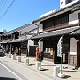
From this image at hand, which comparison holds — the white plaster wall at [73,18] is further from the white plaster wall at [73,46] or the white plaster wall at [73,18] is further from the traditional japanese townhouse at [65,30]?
the white plaster wall at [73,46]

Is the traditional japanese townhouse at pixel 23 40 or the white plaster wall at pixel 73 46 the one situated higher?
the traditional japanese townhouse at pixel 23 40

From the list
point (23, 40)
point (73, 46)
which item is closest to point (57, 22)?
point (73, 46)

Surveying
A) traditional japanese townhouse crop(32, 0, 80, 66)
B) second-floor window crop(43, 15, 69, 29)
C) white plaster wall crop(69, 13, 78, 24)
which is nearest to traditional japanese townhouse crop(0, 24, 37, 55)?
second-floor window crop(43, 15, 69, 29)

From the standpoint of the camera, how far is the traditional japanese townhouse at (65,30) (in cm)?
1578

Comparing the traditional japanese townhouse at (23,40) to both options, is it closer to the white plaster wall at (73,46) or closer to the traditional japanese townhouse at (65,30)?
the traditional japanese townhouse at (65,30)

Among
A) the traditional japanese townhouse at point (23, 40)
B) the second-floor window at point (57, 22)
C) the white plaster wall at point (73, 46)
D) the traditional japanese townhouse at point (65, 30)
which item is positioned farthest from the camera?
the traditional japanese townhouse at point (23, 40)

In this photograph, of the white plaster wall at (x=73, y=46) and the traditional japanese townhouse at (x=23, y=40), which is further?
the traditional japanese townhouse at (x=23, y=40)

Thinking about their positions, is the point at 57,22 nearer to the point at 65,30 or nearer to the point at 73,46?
the point at 65,30

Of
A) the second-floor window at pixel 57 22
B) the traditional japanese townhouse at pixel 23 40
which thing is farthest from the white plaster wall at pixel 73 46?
the traditional japanese townhouse at pixel 23 40

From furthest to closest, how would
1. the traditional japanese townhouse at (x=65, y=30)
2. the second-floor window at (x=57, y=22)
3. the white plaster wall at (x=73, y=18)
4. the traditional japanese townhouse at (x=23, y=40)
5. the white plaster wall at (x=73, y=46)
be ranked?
the traditional japanese townhouse at (x=23, y=40)
the second-floor window at (x=57, y=22)
the white plaster wall at (x=73, y=18)
the white plaster wall at (x=73, y=46)
the traditional japanese townhouse at (x=65, y=30)

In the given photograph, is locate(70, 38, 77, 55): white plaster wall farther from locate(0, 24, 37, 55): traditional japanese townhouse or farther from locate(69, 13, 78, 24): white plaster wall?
locate(0, 24, 37, 55): traditional japanese townhouse

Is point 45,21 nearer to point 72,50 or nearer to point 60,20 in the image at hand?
point 60,20

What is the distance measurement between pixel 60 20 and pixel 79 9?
5.56 meters

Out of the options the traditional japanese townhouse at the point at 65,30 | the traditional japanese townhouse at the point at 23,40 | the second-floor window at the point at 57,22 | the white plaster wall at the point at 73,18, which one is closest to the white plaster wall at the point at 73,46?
the traditional japanese townhouse at the point at 65,30
